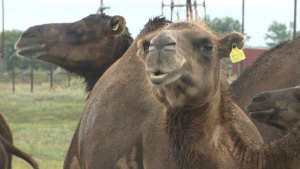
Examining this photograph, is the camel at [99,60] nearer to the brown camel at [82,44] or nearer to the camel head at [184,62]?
the brown camel at [82,44]

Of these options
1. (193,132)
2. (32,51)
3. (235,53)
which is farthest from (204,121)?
(32,51)

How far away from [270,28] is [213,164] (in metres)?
80.1

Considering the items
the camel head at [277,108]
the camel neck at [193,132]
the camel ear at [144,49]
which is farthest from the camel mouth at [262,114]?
the camel ear at [144,49]

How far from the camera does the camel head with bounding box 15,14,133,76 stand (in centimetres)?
853

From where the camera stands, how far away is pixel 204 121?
17.2ft

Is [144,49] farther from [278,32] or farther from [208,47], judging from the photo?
[278,32]

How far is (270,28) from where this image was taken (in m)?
83.7

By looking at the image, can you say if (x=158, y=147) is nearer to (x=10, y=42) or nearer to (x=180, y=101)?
(x=180, y=101)

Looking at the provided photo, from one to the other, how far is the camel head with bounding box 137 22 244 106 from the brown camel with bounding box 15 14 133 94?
3068 mm

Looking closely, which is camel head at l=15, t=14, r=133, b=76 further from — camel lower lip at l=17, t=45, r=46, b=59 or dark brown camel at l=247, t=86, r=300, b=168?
dark brown camel at l=247, t=86, r=300, b=168

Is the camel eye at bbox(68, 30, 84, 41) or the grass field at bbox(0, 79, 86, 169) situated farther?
the grass field at bbox(0, 79, 86, 169)

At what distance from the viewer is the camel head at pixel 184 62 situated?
4.71 meters

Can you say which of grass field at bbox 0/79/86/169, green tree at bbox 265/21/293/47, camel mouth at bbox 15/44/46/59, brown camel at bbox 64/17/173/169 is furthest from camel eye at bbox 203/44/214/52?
green tree at bbox 265/21/293/47

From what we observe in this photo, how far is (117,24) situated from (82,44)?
56 centimetres
